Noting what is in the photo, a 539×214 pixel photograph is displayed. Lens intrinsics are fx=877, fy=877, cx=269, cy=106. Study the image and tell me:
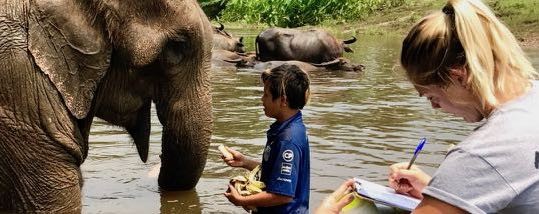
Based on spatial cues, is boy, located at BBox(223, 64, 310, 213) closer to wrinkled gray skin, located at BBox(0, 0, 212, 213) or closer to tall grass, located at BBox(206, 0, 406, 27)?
wrinkled gray skin, located at BBox(0, 0, 212, 213)

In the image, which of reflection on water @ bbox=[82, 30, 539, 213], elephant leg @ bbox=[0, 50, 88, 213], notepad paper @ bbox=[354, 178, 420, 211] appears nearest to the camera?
notepad paper @ bbox=[354, 178, 420, 211]

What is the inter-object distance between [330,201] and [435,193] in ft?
2.38

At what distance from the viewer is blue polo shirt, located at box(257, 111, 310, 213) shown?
371 centimetres

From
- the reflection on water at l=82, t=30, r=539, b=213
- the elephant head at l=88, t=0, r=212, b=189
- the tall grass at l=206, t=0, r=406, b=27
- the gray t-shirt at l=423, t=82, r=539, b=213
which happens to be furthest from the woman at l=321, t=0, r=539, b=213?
the tall grass at l=206, t=0, r=406, b=27

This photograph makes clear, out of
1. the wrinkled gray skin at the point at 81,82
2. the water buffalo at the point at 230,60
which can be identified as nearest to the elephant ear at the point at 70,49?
the wrinkled gray skin at the point at 81,82

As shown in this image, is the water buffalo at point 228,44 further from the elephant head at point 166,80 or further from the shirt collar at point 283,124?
the shirt collar at point 283,124

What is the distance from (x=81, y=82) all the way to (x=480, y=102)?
2749 millimetres

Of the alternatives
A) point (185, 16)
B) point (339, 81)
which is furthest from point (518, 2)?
point (185, 16)

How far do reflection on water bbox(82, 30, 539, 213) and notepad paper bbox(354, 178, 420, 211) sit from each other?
3084 mm

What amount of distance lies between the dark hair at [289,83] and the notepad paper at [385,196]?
1226mm

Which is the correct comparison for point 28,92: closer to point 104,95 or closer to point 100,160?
point 104,95

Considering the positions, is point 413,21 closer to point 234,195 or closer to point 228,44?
point 228,44

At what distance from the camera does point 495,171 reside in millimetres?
1973

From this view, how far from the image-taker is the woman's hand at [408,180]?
2549 mm
